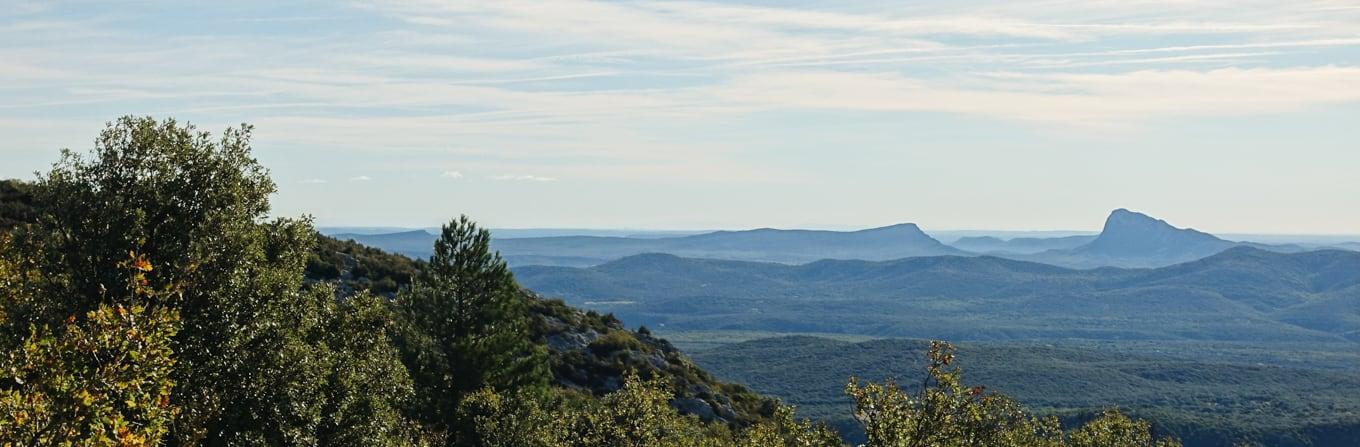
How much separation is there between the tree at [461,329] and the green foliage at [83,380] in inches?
1207

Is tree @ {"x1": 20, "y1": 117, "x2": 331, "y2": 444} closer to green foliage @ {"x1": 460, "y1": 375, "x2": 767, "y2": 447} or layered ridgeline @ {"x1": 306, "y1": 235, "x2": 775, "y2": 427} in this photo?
green foliage @ {"x1": 460, "y1": 375, "x2": 767, "y2": 447}

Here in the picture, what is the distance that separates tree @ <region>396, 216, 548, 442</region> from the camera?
5059 cm

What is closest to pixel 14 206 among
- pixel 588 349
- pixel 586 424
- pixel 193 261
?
pixel 588 349

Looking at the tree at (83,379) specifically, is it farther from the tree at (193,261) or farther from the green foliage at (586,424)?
the green foliage at (586,424)

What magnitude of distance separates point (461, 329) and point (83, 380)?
37.1m

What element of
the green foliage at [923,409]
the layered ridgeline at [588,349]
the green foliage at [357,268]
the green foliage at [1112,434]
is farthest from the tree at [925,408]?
the green foliage at [357,268]

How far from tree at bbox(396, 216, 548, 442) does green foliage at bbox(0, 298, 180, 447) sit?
30.7m

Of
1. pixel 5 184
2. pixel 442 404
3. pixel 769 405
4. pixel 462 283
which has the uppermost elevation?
pixel 5 184

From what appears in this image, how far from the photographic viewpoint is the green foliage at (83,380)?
16344 mm

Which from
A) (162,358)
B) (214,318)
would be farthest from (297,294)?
(162,358)

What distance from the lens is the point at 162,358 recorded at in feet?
59.3

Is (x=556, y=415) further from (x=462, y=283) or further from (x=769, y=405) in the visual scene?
(x=769, y=405)

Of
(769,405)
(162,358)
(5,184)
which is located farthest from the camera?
(769,405)

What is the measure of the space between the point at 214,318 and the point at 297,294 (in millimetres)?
2642
